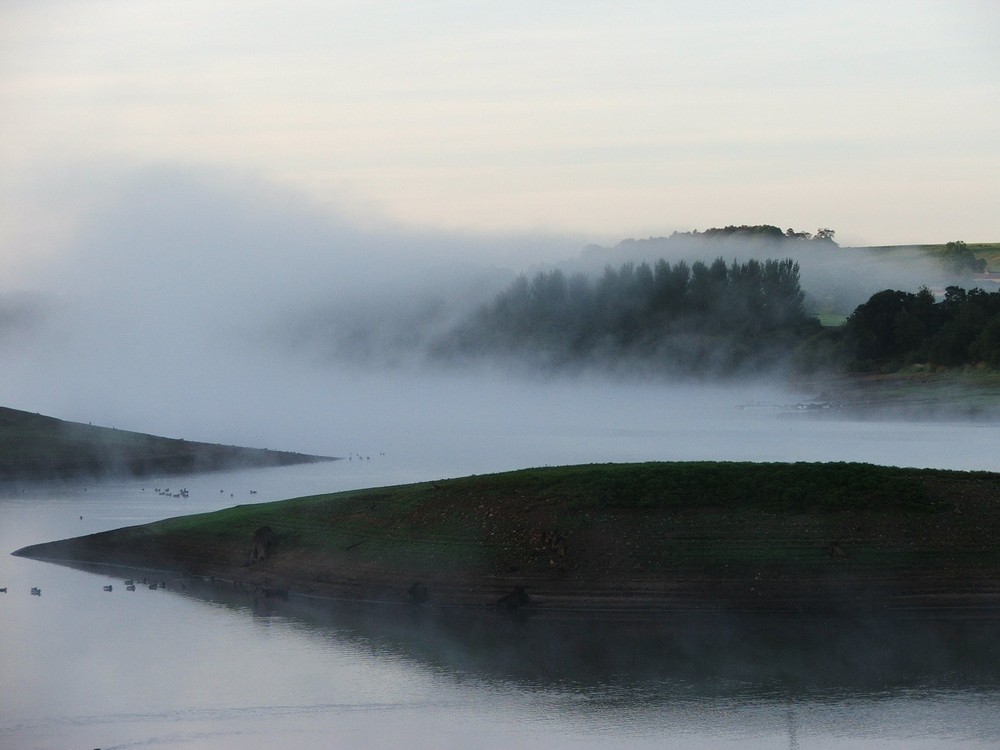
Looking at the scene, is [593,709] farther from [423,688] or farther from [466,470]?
[466,470]

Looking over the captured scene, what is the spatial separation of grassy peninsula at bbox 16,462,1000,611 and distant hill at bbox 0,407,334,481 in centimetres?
3531

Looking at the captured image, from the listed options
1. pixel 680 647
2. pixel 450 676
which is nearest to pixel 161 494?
pixel 450 676

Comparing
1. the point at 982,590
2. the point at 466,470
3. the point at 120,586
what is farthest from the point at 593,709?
the point at 466,470

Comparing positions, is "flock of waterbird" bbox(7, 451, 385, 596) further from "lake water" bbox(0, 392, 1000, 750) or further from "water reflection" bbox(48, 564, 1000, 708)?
"water reflection" bbox(48, 564, 1000, 708)

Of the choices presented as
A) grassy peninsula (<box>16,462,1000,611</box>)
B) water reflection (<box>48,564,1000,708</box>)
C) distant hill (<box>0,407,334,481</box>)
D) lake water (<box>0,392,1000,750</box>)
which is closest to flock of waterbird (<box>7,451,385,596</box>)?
lake water (<box>0,392,1000,750</box>)

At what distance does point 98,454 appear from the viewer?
8500 cm

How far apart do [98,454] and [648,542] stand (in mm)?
52088

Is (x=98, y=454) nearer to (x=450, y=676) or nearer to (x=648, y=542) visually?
(x=648, y=542)

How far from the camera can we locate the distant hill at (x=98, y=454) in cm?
8106

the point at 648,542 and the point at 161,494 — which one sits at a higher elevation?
the point at 161,494

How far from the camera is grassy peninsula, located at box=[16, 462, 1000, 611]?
3950 centimetres

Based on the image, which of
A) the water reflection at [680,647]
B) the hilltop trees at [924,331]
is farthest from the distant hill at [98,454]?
the hilltop trees at [924,331]

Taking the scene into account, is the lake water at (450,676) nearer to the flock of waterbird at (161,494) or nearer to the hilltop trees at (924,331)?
the flock of waterbird at (161,494)

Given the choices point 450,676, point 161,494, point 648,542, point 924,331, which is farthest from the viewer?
point 924,331
